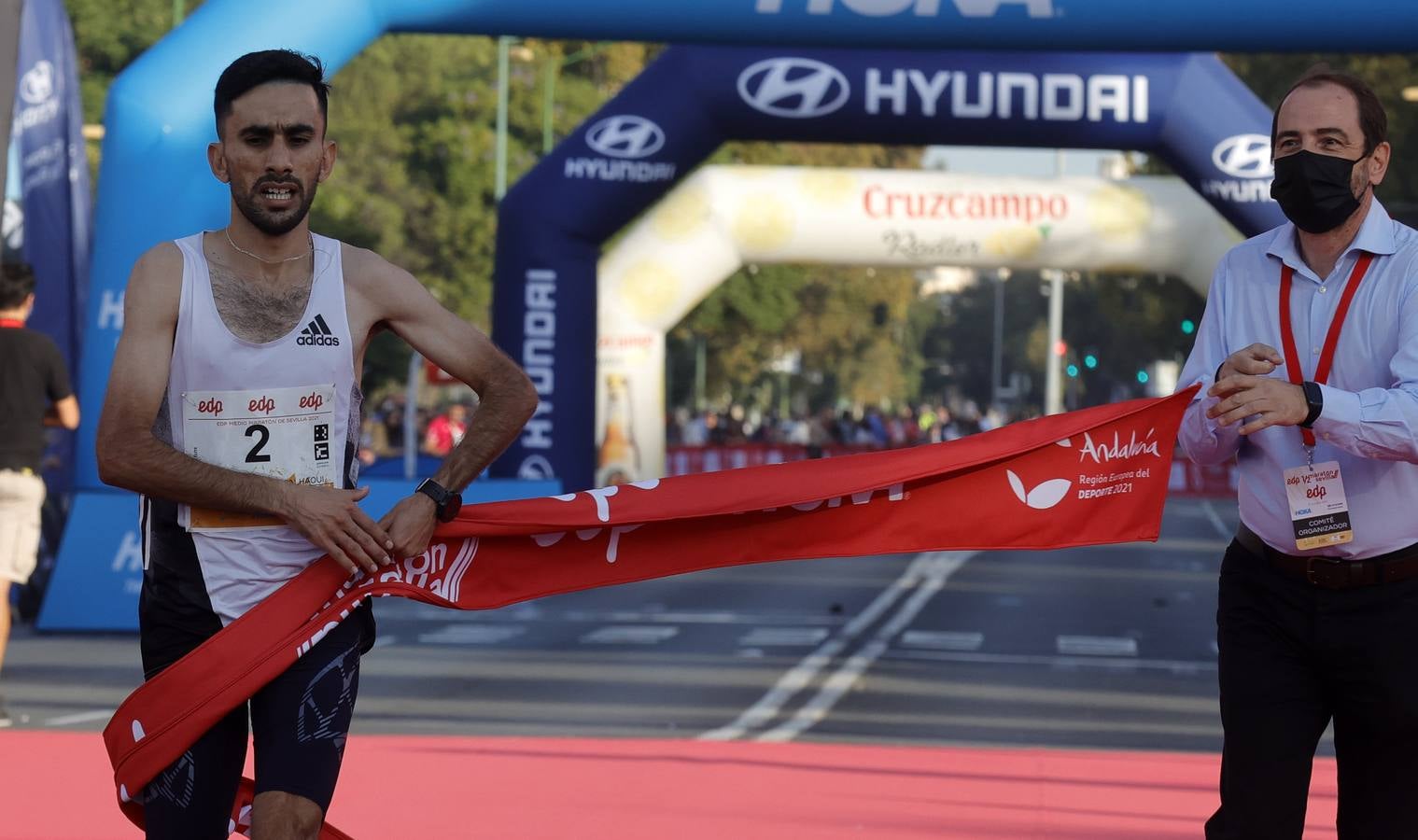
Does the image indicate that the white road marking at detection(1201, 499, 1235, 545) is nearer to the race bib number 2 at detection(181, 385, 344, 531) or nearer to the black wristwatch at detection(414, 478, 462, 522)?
the black wristwatch at detection(414, 478, 462, 522)

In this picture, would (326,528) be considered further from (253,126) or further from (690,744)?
(690,744)

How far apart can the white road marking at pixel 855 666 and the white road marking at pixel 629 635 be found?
1575mm

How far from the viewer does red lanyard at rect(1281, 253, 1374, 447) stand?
4652 mm

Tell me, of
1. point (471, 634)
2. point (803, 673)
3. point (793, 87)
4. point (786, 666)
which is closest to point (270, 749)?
point (803, 673)

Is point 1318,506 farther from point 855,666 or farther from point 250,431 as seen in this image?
point 855,666

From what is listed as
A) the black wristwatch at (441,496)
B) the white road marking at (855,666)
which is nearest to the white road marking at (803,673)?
the white road marking at (855,666)

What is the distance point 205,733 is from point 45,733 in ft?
19.8

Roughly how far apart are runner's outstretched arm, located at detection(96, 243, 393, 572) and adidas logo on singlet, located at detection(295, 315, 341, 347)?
263 mm

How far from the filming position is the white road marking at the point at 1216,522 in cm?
3374

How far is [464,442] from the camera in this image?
479cm

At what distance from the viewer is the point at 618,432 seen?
85.1 feet

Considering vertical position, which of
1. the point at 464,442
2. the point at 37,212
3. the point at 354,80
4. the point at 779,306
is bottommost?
the point at 464,442

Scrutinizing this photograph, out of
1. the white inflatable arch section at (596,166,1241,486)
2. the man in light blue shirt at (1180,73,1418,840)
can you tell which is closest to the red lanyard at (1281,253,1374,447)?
the man in light blue shirt at (1180,73,1418,840)

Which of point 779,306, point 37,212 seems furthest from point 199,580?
point 779,306
